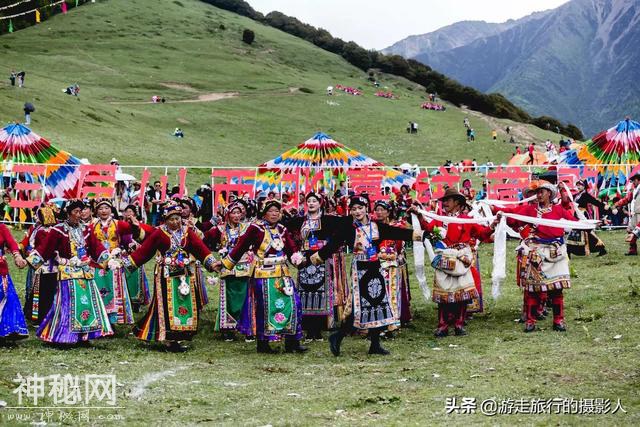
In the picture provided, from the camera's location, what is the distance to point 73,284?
33.7 feet

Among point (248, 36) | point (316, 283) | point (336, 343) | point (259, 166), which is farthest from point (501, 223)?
point (248, 36)

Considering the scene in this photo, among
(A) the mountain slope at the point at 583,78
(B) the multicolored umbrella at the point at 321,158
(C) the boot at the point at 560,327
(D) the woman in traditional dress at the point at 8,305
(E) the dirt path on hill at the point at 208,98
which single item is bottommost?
(C) the boot at the point at 560,327

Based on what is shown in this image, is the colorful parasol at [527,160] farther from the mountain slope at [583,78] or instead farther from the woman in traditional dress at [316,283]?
the mountain slope at [583,78]

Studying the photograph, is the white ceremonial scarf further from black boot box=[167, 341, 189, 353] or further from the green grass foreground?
black boot box=[167, 341, 189, 353]

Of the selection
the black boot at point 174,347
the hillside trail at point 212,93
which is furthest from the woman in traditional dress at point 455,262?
the hillside trail at point 212,93

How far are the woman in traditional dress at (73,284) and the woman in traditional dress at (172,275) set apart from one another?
0.57m

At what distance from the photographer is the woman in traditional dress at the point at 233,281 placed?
11.4m

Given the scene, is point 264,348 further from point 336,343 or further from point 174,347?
point 174,347

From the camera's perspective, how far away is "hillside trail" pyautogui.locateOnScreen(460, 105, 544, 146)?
197 feet

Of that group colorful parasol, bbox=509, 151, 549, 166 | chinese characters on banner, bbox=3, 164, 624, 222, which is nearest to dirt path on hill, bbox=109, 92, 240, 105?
colorful parasol, bbox=509, 151, 549, 166

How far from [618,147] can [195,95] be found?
4683 centimetres

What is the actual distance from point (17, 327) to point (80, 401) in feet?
9.72

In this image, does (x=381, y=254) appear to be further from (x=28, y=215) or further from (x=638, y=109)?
(x=638, y=109)

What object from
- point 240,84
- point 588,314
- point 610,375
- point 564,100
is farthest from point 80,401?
point 564,100
